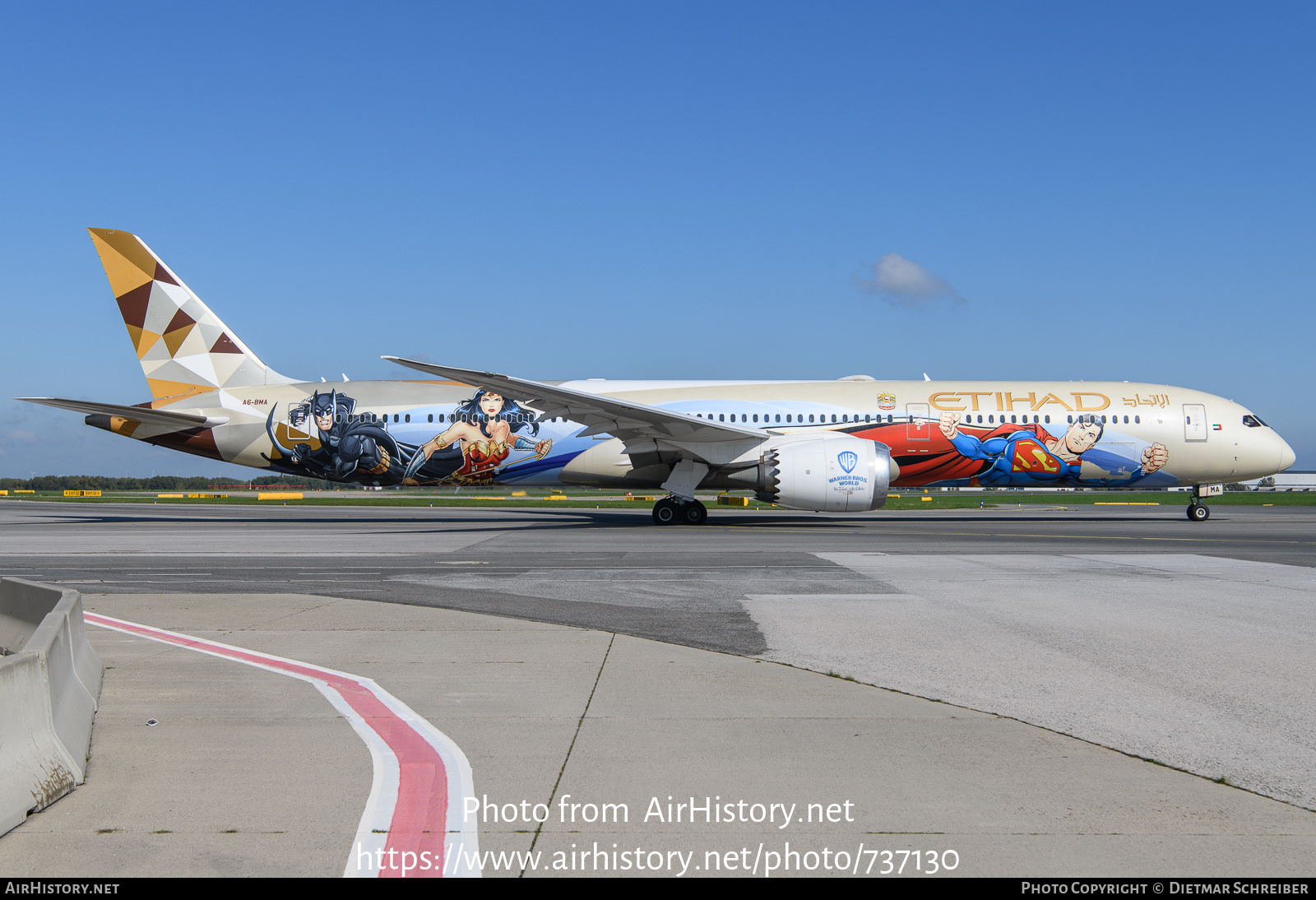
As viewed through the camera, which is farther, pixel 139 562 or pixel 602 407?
pixel 602 407

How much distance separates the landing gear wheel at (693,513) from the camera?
894 inches

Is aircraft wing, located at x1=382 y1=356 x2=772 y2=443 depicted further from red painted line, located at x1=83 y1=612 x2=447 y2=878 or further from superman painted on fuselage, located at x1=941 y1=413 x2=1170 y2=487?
red painted line, located at x1=83 y1=612 x2=447 y2=878

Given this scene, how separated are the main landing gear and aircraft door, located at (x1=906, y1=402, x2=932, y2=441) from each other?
5.59 metres

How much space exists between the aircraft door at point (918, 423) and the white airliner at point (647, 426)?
35 mm

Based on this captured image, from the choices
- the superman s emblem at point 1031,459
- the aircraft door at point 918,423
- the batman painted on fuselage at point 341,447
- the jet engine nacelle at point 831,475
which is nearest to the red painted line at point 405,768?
the jet engine nacelle at point 831,475

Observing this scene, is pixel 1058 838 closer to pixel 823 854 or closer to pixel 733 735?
pixel 823 854

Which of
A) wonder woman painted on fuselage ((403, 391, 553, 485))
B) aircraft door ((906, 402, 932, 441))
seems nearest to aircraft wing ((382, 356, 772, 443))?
wonder woman painted on fuselage ((403, 391, 553, 485))

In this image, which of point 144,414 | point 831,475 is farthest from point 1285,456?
point 144,414

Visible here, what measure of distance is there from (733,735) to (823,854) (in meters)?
1.40

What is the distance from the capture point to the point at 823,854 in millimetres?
3109

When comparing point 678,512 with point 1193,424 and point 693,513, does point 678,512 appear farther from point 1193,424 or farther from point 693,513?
point 1193,424

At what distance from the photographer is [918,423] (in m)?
22.3

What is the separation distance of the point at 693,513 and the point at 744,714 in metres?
17.8
